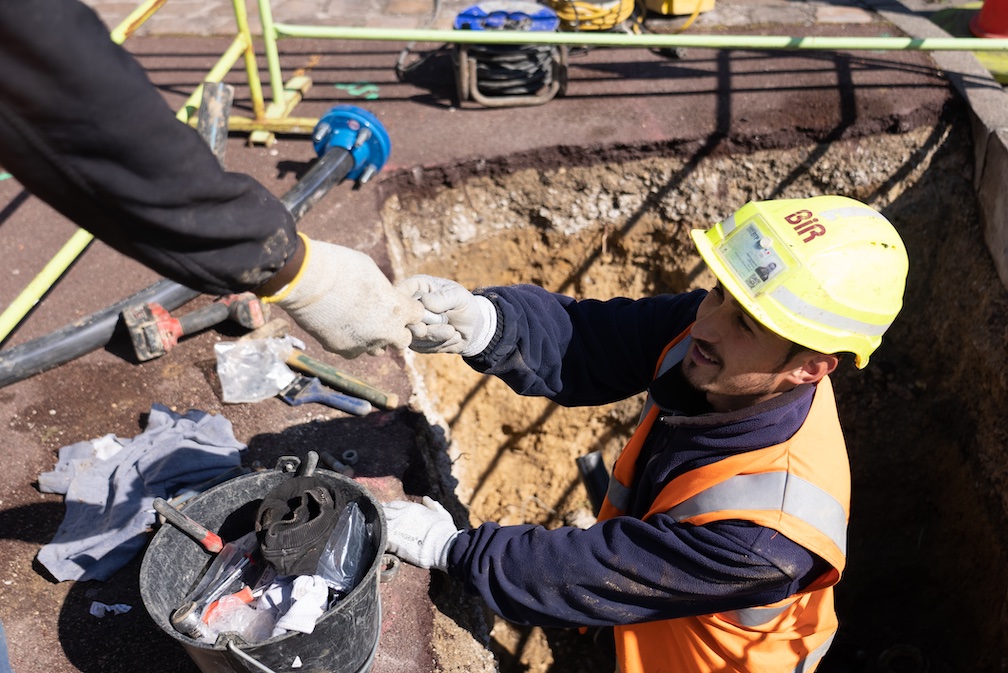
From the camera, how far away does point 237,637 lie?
6.36 ft

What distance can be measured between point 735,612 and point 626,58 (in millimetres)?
4314

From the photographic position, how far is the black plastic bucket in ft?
6.47

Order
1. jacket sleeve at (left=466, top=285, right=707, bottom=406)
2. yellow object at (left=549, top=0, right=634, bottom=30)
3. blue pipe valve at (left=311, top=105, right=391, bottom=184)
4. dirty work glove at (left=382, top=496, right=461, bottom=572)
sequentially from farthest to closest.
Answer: yellow object at (left=549, top=0, right=634, bottom=30) < blue pipe valve at (left=311, top=105, right=391, bottom=184) < jacket sleeve at (left=466, top=285, right=707, bottom=406) < dirty work glove at (left=382, top=496, right=461, bottom=572)

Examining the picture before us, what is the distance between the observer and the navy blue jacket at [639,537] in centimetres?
206

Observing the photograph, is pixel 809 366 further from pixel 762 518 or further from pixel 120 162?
pixel 120 162

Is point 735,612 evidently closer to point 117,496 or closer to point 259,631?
point 259,631

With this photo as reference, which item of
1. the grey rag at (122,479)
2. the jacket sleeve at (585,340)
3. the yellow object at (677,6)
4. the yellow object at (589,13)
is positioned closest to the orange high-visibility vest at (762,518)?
the jacket sleeve at (585,340)

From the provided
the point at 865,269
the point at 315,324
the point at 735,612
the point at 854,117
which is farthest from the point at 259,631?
the point at 854,117

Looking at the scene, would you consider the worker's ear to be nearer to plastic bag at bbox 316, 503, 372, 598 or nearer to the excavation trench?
plastic bag at bbox 316, 503, 372, 598

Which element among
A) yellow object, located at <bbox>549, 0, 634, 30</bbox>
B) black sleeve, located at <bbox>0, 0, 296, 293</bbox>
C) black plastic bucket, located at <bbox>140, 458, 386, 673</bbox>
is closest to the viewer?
black sleeve, located at <bbox>0, 0, 296, 293</bbox>

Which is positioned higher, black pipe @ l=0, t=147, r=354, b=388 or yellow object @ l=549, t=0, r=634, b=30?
yellow object @ l=549, t=0, r=634, b=30

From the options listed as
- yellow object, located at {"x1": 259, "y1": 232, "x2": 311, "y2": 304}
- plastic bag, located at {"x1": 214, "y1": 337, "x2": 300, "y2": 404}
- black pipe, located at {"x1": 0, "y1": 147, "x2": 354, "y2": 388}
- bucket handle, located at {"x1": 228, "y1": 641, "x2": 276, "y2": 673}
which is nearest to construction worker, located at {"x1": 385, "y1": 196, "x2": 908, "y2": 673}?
yellow object, located at {"x1": 259, "y1": 232, "x2": 311, "y2": 304}

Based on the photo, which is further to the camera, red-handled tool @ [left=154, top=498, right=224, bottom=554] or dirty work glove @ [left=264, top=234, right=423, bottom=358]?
red-handled tool @ [left=154, top=498, right=224, bottom=554]

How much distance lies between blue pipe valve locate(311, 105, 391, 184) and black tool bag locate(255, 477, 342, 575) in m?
2.44
